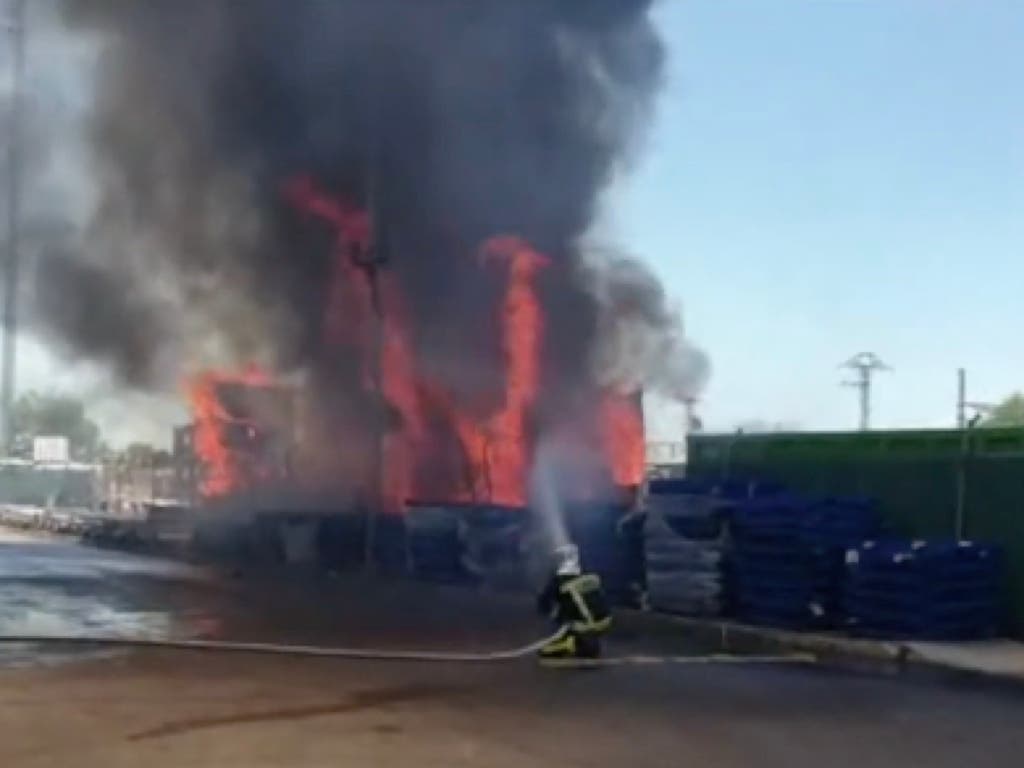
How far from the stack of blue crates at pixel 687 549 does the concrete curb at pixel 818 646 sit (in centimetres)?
19

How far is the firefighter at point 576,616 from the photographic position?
42.2 ft

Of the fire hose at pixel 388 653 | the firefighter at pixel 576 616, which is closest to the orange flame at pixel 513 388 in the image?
the fire hose at pixel 388 653

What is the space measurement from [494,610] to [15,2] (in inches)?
767

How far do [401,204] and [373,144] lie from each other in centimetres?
114

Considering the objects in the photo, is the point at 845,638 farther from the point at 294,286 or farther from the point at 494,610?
the point at 294,286

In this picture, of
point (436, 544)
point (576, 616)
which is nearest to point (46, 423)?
point (436, 544)

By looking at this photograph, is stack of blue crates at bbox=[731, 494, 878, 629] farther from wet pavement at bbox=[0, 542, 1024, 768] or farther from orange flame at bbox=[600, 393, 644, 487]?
orange flame at bbox=[600, 393, 644, 487]

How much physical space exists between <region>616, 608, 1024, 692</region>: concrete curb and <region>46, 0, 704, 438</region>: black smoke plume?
11975 mm

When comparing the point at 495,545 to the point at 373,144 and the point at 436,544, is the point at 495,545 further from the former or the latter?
the point at 373,144

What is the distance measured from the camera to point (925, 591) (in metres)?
14.4

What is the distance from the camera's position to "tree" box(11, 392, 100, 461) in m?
81.8

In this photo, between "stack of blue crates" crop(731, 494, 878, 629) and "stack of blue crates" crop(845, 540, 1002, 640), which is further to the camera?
"stack of blue crates" crop(731, 494, 878, 629)

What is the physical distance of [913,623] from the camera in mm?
14430

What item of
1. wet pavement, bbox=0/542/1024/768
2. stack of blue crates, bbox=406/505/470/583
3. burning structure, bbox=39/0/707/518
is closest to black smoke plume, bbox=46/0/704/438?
burning structure, bbox=39/0/707/518
